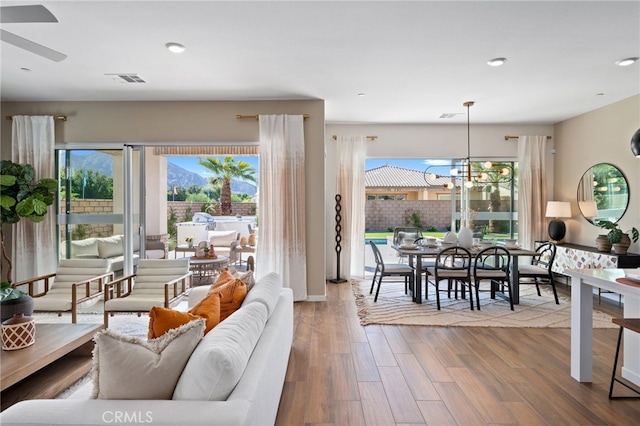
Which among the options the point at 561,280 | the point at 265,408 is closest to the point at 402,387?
the point at 265,408

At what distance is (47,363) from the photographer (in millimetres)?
2271

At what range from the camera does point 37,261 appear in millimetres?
4617

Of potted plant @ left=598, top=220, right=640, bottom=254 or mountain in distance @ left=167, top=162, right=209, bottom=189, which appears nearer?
potted plant @ left=598, top=220, right=640, bottom=254

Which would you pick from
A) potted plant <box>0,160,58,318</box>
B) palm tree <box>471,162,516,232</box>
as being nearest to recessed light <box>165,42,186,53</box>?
potted plant <box>0,160,58,318</box>

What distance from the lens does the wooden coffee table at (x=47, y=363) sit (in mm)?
2092

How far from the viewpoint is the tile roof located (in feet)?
38.1

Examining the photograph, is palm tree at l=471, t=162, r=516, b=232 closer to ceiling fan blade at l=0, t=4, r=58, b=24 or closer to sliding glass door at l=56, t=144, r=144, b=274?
sliding glass door at l=56, t=144, r=144, b=274

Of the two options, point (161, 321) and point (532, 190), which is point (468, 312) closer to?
point (532, 190)

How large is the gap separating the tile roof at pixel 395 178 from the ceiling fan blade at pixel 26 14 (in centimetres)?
960

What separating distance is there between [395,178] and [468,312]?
8.46 meters

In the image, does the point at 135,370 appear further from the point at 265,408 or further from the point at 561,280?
the point at 561,280

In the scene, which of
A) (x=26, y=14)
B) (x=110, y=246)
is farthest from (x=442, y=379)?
(x=110, y=246)

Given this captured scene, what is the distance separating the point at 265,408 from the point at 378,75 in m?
3.38

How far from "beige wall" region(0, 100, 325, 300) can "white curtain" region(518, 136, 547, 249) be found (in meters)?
3.65
